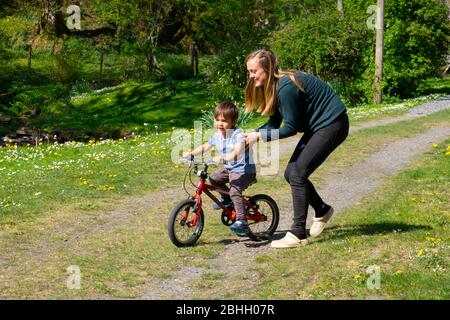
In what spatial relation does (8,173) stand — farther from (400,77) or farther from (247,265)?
(400,77)

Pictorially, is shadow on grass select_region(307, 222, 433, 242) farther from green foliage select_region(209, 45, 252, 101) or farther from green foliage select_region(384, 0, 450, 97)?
green foliage select_region(209, 45, 252, 101)

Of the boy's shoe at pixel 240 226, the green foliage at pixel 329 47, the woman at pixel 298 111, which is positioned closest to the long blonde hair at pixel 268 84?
the woman at pixel 298 111

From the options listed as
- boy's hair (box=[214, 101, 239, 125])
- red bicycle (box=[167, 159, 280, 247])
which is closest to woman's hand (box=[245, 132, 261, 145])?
boy's hair (box=[214, 101, 239, 125])

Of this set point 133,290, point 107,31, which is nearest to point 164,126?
point 107,31

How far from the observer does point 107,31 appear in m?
47.8

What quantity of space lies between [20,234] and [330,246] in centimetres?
414

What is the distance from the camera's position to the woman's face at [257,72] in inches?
304

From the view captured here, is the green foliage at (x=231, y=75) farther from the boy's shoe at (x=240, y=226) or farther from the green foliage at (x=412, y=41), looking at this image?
the boy's shoe at (x=240, y=226)

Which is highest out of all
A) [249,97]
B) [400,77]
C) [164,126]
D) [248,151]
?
[249,97]

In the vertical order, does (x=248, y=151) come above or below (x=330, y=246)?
above

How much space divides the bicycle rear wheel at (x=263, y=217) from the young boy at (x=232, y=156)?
35 cm

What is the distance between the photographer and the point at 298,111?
7730 mm

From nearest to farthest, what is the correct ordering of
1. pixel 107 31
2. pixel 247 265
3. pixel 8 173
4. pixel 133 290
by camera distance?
pixel 133 290
pixel 247 265
pixel 8 173
pixel 107 31

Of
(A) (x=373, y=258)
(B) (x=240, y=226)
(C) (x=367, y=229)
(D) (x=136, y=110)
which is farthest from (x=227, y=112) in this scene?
(D) (x=136, y=110)
